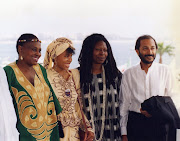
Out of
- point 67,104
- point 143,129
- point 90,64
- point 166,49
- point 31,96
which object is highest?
point 90,64

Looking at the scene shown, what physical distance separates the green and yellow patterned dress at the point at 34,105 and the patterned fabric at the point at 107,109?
0.35 m

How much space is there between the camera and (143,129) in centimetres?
255

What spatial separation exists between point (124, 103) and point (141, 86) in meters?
0.21

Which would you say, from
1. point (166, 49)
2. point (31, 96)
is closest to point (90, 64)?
point (31, 96)

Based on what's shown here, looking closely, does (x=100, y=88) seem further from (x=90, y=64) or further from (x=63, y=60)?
(x=63, y=60)

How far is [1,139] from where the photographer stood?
4.67ft

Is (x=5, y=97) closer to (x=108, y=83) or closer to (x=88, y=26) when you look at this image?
(x=108, y=83)

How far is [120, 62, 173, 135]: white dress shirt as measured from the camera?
254 cm

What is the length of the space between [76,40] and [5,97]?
6716 millimetres

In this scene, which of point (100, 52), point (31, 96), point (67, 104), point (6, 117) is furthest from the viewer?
point (100, 52)

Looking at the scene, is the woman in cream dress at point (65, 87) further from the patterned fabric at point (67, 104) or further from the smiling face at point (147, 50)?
the smiling face at point (147, 50)

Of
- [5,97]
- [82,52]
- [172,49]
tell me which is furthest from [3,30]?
[5,97]

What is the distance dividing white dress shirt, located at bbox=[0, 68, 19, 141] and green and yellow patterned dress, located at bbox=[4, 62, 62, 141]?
38 cm

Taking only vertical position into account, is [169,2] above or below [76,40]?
above
